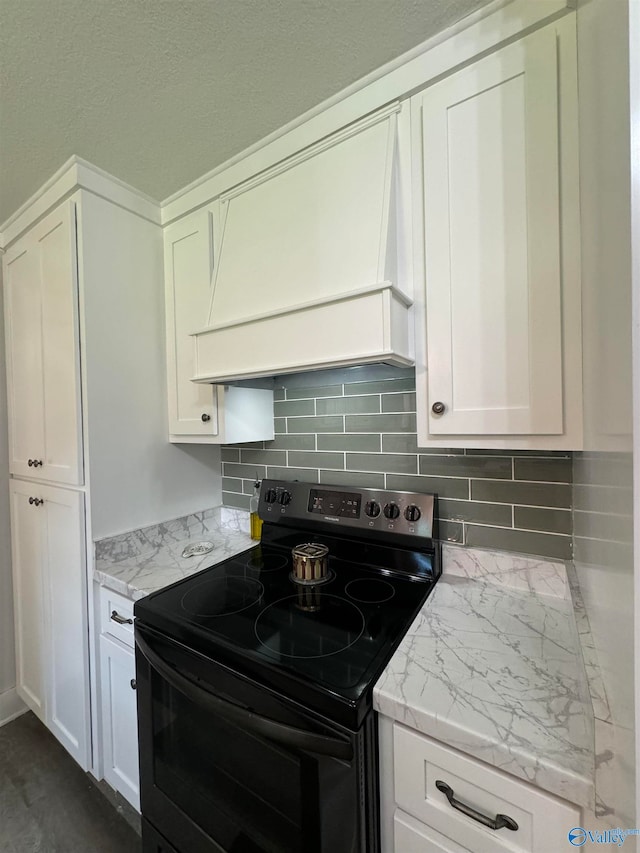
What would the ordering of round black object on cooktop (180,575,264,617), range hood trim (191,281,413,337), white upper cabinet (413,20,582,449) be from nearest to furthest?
white upper cabinet (413,20,582,449) → range hood trim (191,281,413,337) → round black object on cooktop (180,575,264,617)

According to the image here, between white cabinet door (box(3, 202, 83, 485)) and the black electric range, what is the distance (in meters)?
0.75

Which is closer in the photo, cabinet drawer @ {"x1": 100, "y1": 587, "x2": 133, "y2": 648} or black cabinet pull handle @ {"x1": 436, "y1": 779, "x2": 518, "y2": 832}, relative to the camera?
black cabinet pull handle @ {"x1": 436, "y1": 779, "x2": 518, "y2": 832}

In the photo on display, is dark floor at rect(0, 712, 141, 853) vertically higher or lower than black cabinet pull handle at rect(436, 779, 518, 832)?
lower

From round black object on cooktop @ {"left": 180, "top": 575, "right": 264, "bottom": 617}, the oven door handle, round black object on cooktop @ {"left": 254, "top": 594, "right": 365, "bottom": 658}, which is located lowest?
the oven door handle

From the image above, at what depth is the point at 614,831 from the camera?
18.3 inches

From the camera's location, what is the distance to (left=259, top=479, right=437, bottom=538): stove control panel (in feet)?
3.81

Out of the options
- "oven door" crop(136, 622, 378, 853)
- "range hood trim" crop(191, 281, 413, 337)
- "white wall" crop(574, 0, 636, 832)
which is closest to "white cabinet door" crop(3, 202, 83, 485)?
"range hood trim" crop(191, 281, 413, 337)

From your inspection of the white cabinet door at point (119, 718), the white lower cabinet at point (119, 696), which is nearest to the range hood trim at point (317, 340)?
the white lower cabinet at point (119, 696)

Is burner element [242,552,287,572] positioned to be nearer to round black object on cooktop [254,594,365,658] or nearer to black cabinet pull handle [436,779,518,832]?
round black object on cooktop [254,594,365,658]

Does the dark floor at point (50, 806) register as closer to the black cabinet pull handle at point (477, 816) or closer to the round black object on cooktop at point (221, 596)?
the round black object on cooktop at point (221, 596)

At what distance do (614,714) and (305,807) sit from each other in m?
0.63

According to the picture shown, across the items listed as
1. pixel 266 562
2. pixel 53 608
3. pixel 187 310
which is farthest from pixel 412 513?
pixel 53 608

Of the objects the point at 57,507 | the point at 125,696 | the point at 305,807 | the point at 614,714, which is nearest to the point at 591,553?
the point at 614,714

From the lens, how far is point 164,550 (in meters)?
1.47
